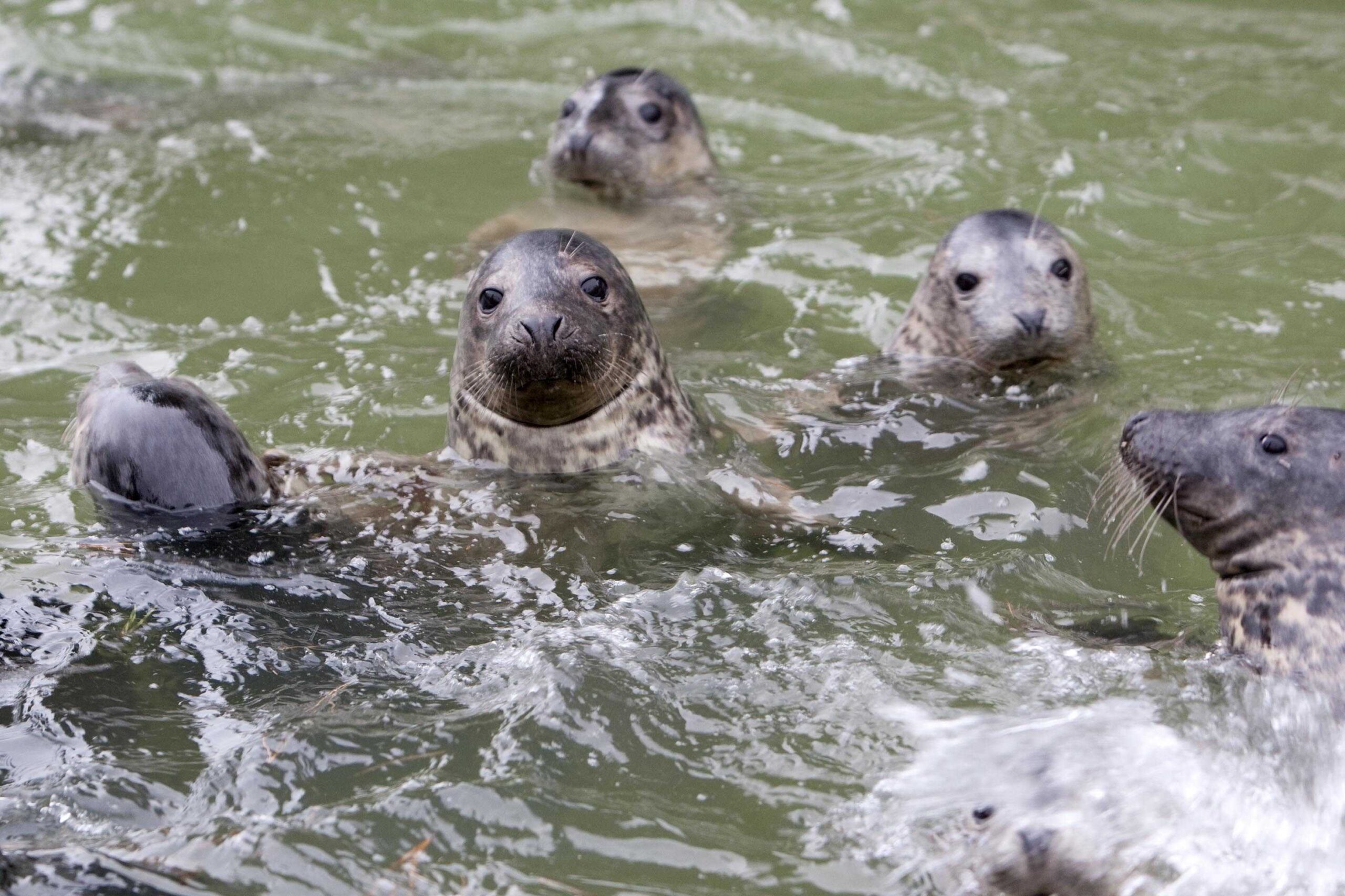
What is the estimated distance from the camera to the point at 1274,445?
4.54m

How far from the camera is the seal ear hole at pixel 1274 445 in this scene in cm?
454

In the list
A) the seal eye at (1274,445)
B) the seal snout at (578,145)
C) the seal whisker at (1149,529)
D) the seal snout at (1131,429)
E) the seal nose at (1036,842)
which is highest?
the seal snout at (578,145)

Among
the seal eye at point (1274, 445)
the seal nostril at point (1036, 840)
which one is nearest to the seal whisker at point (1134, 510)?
the seal eye at point (1274, 445)

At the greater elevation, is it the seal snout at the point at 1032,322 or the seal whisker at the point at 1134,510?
the seal snout at the point at 1032,322

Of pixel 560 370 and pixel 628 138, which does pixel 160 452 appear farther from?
pixel 628 138

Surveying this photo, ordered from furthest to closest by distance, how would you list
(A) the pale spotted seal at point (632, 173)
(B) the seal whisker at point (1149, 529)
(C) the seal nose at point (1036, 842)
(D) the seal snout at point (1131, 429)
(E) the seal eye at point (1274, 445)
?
(A) the pale spotted seal at point (632, 173)
(D) the seal snout at point (1131, 429)
(B) the seal whisker at point (1149, 529)
(E) the seal eye at point (1274, 445)
(C) the seal nose at point (1036, 842)

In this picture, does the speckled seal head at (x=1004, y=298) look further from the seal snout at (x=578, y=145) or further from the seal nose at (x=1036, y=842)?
the seal nose at (x=1036, y=842)

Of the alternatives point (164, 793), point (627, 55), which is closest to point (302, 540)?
point (164, 793)

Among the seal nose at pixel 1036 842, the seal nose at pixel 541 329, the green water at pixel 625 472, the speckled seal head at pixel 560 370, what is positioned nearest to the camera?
the seal nose at pixel 1036 842

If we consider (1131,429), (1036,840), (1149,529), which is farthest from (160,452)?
(1149,529)

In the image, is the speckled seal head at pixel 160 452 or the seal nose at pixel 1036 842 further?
the speckled seal head at pixel 160 452

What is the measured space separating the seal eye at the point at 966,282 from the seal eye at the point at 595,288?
175cm

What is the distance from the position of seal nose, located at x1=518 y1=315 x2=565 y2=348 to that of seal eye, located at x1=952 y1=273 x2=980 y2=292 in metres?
2.12

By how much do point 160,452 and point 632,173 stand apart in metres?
4.01
